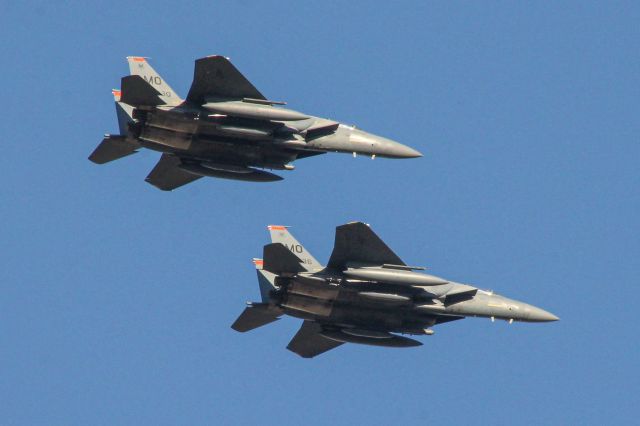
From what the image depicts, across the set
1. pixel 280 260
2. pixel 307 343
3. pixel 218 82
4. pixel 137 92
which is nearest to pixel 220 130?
pixel 218 82

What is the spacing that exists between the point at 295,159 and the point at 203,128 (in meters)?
3.45

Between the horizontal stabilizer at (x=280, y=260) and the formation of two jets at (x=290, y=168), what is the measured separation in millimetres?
30

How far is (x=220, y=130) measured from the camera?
182 feet

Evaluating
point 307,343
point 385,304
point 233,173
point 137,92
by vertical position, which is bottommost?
point 307,343

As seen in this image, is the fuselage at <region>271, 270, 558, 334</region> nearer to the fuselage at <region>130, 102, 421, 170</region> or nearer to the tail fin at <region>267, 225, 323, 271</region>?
the tail fin at <region>267, 225, 323, 271</region>

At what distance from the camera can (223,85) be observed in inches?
2149

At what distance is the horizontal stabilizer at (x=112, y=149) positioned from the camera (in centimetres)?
5662

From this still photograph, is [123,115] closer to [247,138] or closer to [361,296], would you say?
[247,138]

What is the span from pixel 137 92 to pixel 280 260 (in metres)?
6.54

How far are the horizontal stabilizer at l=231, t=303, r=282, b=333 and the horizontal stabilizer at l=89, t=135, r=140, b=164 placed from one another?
20.0 feet

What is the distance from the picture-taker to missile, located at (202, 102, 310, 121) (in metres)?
Result: 54.6

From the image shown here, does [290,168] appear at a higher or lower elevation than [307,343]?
higher

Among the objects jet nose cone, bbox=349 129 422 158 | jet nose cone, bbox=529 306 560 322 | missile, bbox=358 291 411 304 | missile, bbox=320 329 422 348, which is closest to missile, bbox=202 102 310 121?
jet nose cone, bbox=349 129 422 158

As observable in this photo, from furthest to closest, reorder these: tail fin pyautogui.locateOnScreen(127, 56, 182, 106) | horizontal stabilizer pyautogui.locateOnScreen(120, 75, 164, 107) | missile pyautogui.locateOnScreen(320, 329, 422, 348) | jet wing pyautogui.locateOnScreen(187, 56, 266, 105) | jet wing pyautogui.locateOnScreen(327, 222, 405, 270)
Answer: tail fin pyautogui.locateOnScreen(127, 56, 182, 106), missile pyautogui.locateOnScreen(320, 329, 422, 348), horizontal stabilizer pyautogui.locateOnScreen(120, 75, 164, 107), jet wing pyautogui.locateOnScreen(187, 56, 266, 105), jet wing pyautogui.locateOnScreen(327, 222, 405, 270)
